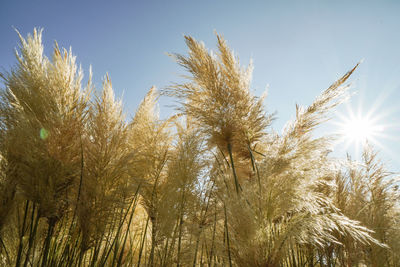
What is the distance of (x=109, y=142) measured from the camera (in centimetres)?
154

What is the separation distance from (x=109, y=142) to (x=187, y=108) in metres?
0.83

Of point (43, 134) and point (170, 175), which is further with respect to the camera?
point (170, 175)

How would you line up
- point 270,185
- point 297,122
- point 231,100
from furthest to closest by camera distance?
point 231,100 → point 297,122 → point 270,185

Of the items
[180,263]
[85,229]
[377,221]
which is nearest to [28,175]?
[85,229]

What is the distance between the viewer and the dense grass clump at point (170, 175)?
138cm

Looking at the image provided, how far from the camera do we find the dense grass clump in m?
1.38

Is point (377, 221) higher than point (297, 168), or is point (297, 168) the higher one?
point (297, 168)

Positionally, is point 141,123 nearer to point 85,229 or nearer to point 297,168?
point 85,229

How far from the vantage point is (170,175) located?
194 cm

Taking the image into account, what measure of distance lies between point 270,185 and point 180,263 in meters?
1.00

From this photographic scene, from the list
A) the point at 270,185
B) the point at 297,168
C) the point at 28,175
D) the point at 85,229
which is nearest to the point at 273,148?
the point at 297,168

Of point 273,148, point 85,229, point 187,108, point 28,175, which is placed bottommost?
point 85,229

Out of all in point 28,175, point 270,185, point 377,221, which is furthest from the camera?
point 377,221

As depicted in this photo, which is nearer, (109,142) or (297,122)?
(109,142)
